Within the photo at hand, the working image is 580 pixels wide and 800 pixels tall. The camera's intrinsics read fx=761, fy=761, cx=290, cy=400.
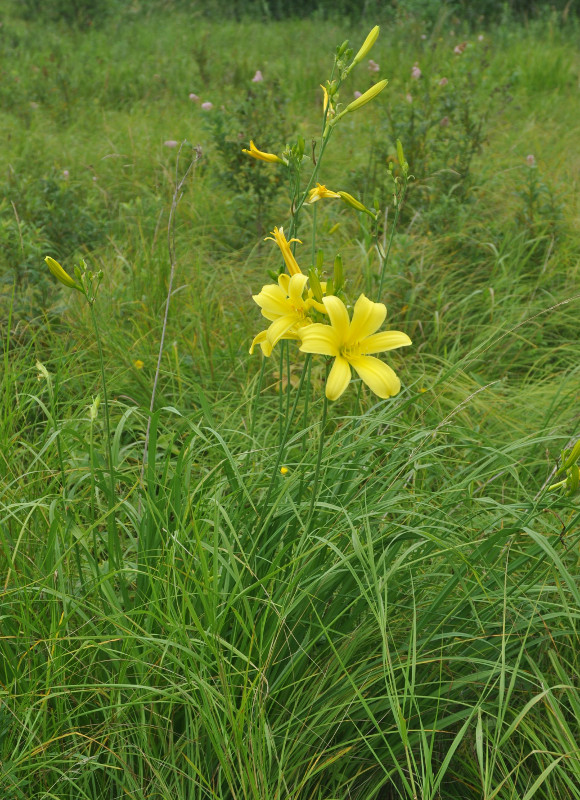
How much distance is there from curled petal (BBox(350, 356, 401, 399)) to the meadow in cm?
8

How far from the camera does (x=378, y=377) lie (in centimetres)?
115

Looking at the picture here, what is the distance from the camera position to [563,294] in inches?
119

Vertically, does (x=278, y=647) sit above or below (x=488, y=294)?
above

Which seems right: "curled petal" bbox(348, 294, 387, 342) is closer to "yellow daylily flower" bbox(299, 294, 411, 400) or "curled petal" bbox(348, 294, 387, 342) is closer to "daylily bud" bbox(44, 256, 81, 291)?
"yellow daylily flower" bbox(299, 294, 411, 400)

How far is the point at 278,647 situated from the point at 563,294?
214 cm

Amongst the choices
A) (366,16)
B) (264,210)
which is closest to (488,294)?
(264,210)

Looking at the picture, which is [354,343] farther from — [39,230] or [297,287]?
[39,230]

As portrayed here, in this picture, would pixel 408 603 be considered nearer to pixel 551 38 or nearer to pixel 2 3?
pixel 551 38

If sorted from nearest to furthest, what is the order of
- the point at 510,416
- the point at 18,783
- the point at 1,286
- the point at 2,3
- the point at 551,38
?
1. the point at 18,783
2. the point at 510,416
3. the point at 1,286
4. the point at 551,38
5. the point at 2,3

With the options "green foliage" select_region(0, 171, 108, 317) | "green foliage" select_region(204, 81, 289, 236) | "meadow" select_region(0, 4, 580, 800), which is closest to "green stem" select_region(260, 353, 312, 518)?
"meadow" select_region(0, 4, 580, 800)

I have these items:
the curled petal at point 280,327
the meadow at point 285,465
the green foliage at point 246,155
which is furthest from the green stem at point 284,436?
the green foliage at point 246,155

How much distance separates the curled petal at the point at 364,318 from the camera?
1.17 m

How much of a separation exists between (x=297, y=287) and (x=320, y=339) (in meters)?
0.11

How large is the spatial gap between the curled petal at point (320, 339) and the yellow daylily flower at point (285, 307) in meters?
0.08
